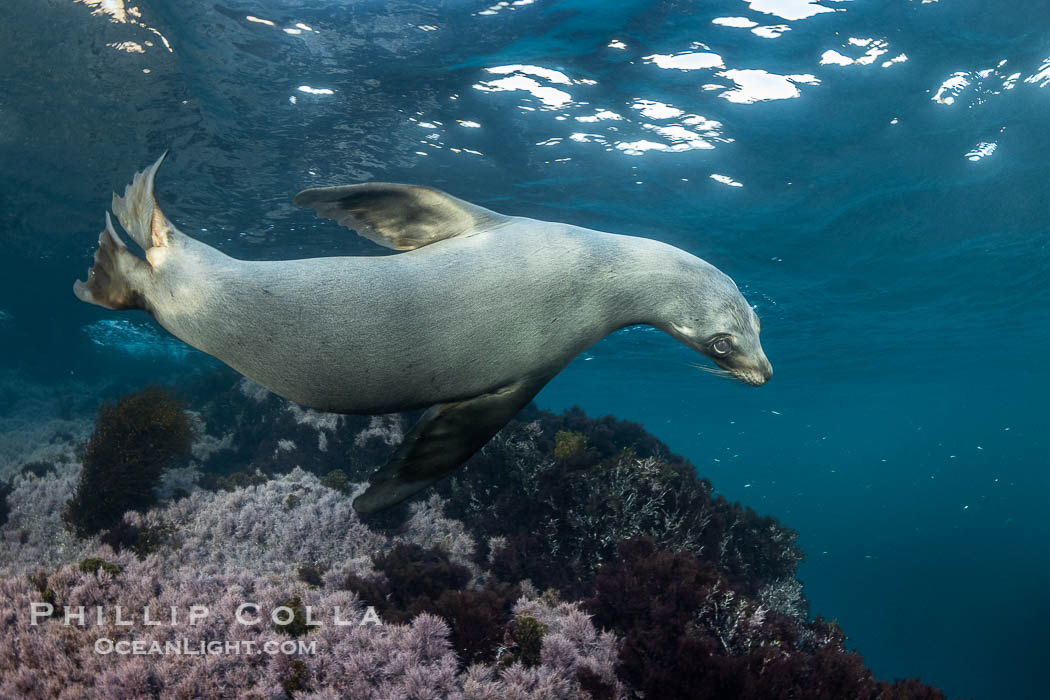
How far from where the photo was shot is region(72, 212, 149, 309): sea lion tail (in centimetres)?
268

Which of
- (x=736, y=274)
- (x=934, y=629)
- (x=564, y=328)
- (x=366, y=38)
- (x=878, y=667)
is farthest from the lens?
(x=934, y=629)

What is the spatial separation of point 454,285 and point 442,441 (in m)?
0.80

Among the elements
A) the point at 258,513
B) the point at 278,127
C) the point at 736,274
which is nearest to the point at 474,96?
the point at 278,127

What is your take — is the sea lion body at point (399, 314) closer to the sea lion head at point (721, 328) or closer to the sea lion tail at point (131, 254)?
the sea lion tail at point (131, 254)

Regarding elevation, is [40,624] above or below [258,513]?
above

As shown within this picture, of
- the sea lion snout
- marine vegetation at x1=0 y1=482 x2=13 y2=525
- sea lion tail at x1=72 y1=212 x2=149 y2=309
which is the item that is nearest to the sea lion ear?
sea lion tail at x1=72 y1=212 x2=149 y2=309

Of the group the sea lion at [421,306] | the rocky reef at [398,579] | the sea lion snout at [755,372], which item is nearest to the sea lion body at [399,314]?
the sea lion at [421,306]

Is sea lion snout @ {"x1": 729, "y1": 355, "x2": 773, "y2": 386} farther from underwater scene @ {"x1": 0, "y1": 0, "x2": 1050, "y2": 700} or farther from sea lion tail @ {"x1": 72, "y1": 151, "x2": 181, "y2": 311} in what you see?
sea lion tail @ {"x1": 72, "y1": 151, "x2": 181, "y2": 311}

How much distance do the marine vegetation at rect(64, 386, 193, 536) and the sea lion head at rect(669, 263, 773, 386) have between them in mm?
6783

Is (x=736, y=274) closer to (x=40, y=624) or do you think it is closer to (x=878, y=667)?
(x=40, y=624)

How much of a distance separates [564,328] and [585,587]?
171 inches

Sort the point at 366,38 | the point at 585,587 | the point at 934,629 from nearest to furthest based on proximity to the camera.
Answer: the point at 585,587 → the point at 366,38 → the point at 934,629

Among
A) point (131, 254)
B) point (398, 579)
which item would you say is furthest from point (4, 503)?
point (131, 254)

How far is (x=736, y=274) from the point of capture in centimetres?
1805
